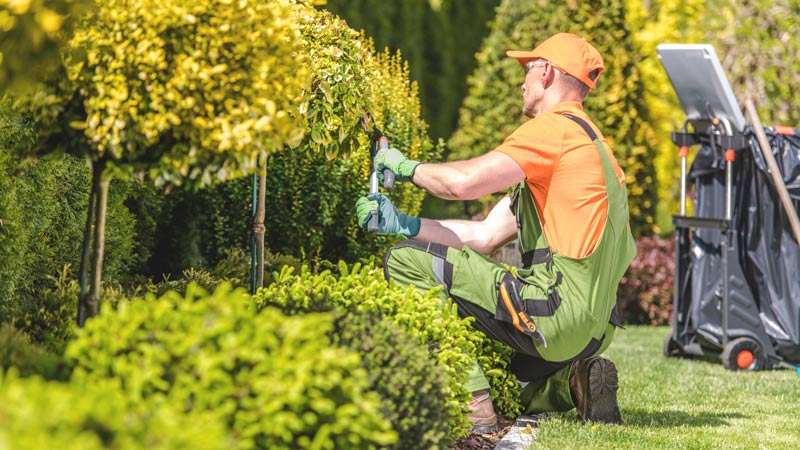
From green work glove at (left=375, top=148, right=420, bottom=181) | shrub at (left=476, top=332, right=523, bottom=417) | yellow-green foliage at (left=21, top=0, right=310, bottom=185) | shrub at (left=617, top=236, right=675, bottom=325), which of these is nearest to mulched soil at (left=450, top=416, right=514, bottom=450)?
shrub at (left=476, top=332, right=523, bottom=417)

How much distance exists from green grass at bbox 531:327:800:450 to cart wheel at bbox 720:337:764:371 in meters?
0.09

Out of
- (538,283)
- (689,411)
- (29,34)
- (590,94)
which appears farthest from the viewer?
(590,94)

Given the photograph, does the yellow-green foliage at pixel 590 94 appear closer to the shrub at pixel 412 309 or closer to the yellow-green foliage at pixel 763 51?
the yellow-green foliage at pixel 763 51

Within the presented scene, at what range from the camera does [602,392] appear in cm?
400

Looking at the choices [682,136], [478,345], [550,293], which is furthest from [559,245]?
[682,136]

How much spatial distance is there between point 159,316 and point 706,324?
4574 millimetres

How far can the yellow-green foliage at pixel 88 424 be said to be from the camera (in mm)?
1816

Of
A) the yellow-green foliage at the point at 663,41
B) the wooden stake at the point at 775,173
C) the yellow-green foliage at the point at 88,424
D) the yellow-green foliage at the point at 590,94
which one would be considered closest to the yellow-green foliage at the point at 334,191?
the wooden stake at the point at 775,173

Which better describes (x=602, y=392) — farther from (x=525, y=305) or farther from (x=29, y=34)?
(x=29, y=34)

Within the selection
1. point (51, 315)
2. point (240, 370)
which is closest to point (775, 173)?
point (51, 315)

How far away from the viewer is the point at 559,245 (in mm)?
3789

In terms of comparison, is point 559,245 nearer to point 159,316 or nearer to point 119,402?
point 159,316

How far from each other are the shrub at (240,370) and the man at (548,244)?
131 centimetres

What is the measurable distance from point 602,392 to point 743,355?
92.0 inches
